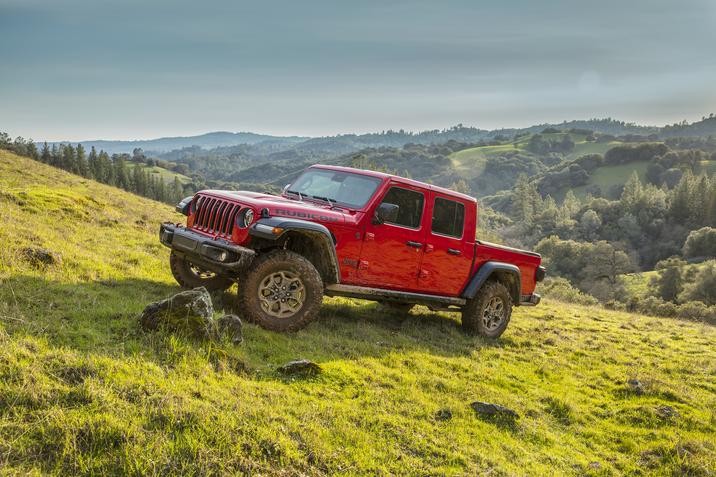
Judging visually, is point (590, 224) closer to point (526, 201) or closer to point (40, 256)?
point (526, 201)

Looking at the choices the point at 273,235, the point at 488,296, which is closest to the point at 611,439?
the point at 488,296

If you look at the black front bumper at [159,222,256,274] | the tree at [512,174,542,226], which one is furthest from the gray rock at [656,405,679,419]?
the tree at [512,174,542,226]

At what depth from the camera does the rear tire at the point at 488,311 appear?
9734mm

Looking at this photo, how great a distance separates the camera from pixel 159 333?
18.6 feet

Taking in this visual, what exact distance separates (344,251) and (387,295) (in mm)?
1149

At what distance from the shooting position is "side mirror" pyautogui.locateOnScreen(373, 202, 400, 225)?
778 cm

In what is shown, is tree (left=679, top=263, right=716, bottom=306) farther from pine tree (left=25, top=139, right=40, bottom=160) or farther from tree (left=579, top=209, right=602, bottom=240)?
pine tree (left=25, top=139, right=40, bottom=160)

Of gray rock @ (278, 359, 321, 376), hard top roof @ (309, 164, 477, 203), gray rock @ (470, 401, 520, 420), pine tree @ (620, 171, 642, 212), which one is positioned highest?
pine tree @ (620, 171, 642, 212)

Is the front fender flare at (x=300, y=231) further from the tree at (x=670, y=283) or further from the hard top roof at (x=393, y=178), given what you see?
the tree at (x=670, y=283)

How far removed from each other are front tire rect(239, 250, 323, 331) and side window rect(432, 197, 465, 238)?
107 inches

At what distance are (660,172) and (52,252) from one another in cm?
16893

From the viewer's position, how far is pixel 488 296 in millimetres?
9773

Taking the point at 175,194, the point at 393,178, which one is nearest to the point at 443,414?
the point at 393,178

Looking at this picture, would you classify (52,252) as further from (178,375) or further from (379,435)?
(379,435)
